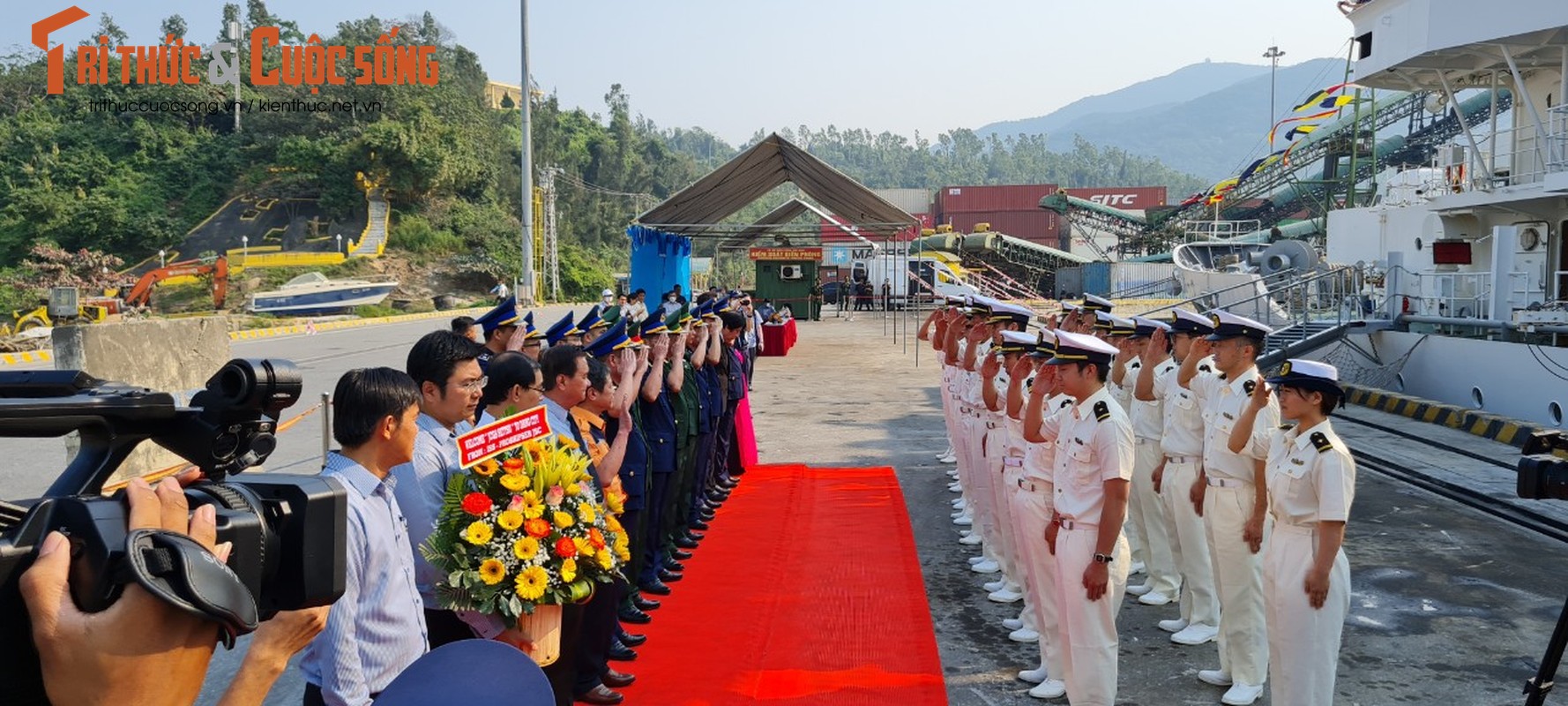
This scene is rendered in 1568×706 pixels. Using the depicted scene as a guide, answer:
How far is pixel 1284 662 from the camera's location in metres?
4.36

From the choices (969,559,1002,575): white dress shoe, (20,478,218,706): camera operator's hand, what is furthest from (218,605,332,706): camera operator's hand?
(969,559,1002,575): white dress shoe

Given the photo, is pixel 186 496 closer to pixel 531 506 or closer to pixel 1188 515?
pixel 531 506

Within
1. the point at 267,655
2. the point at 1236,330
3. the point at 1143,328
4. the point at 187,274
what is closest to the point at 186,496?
the point at 267,655

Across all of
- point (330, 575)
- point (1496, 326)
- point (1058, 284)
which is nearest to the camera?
point (330, 575)

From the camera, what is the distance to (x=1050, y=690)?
16.3 ft

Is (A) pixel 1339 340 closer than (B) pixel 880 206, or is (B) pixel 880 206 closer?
(A) pixel 1339 340

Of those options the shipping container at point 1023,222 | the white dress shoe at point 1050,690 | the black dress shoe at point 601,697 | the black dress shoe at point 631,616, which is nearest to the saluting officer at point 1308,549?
the white dress shoe at point 1050,690

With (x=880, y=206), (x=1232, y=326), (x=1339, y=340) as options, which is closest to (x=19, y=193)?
(x=880, y=206)

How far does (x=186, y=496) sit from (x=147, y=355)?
6.78 metres

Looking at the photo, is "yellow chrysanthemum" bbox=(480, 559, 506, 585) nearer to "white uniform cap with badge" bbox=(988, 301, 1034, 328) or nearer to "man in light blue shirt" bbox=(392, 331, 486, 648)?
"man in light blue shirt" bbox=(392, 331, 486, 648)

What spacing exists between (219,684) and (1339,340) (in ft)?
49.3

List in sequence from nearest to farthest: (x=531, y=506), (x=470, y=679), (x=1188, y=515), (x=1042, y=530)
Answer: (x=470, y=679) < (x=531, y=506) < (x=1042, y=530) < (x=1188, y=515)

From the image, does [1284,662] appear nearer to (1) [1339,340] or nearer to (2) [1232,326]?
(2) [1232,326]

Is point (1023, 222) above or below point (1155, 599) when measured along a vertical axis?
above
